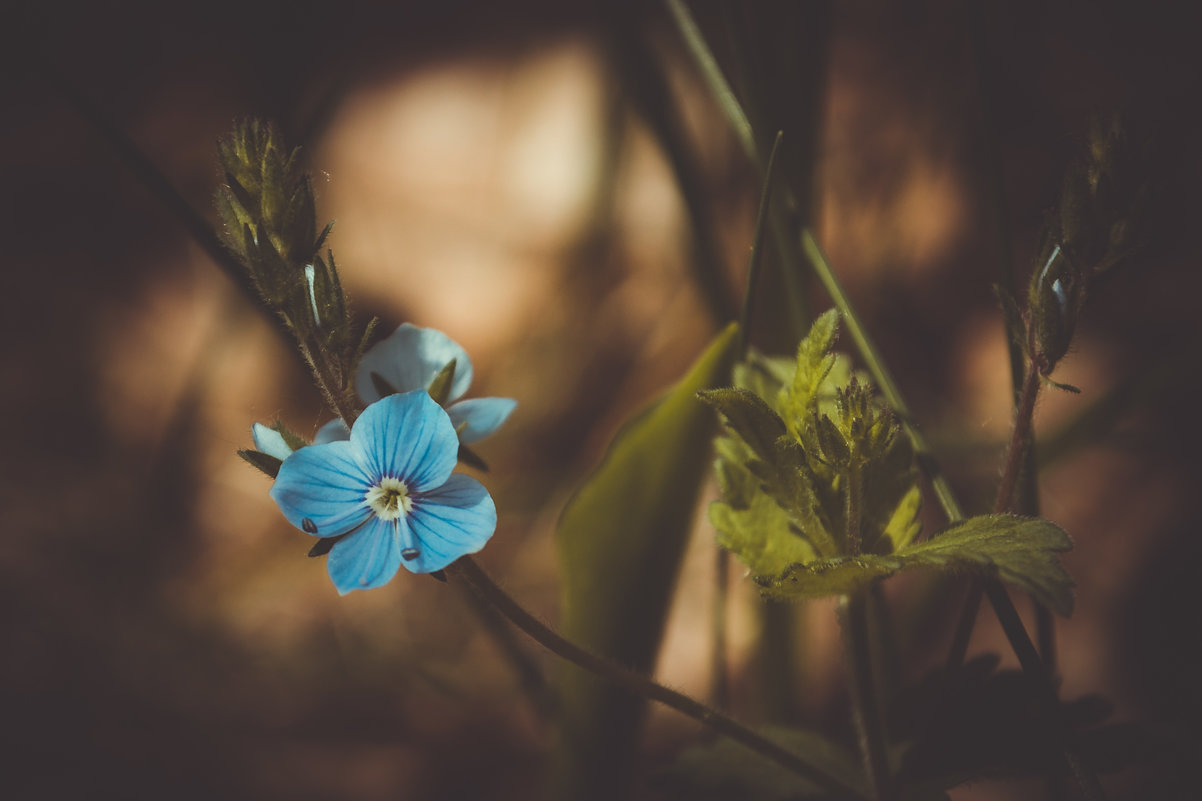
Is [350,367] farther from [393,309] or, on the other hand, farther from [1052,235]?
[393,309]

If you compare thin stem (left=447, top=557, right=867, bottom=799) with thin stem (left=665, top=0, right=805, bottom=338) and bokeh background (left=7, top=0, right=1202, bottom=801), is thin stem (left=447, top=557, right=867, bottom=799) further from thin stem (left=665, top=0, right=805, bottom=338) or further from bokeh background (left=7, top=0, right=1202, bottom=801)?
thin stem (left=665, top=0, right=805, bottom=338)

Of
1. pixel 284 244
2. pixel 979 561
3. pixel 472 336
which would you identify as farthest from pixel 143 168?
pixel 472 336

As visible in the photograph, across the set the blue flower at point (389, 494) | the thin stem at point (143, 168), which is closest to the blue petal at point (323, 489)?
the blue flower at point (389, 494)

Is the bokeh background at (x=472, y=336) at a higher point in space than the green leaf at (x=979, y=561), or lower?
higher

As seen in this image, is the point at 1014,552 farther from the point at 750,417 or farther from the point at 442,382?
the point at 442,382

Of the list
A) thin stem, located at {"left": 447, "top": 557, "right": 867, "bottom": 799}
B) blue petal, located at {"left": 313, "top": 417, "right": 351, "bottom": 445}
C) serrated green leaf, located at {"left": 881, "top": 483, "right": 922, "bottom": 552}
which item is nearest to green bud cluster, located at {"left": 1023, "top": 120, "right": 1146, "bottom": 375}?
serrated green leaf, located at {"left": 881, "top": 483, "right": 922, "bottom": 552}

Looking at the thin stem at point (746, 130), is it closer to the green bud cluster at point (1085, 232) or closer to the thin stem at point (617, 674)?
the green bud cluster at point (1085, 232)

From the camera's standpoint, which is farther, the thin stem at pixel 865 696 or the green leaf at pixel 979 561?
the thin stem at pixel 865 696

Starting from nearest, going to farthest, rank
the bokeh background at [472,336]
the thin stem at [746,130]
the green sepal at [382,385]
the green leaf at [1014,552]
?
the green leaf at [1014,552] < the green sepal at [382,385] < the thin stem at [746,130] < the bokeh background at [472,336]
